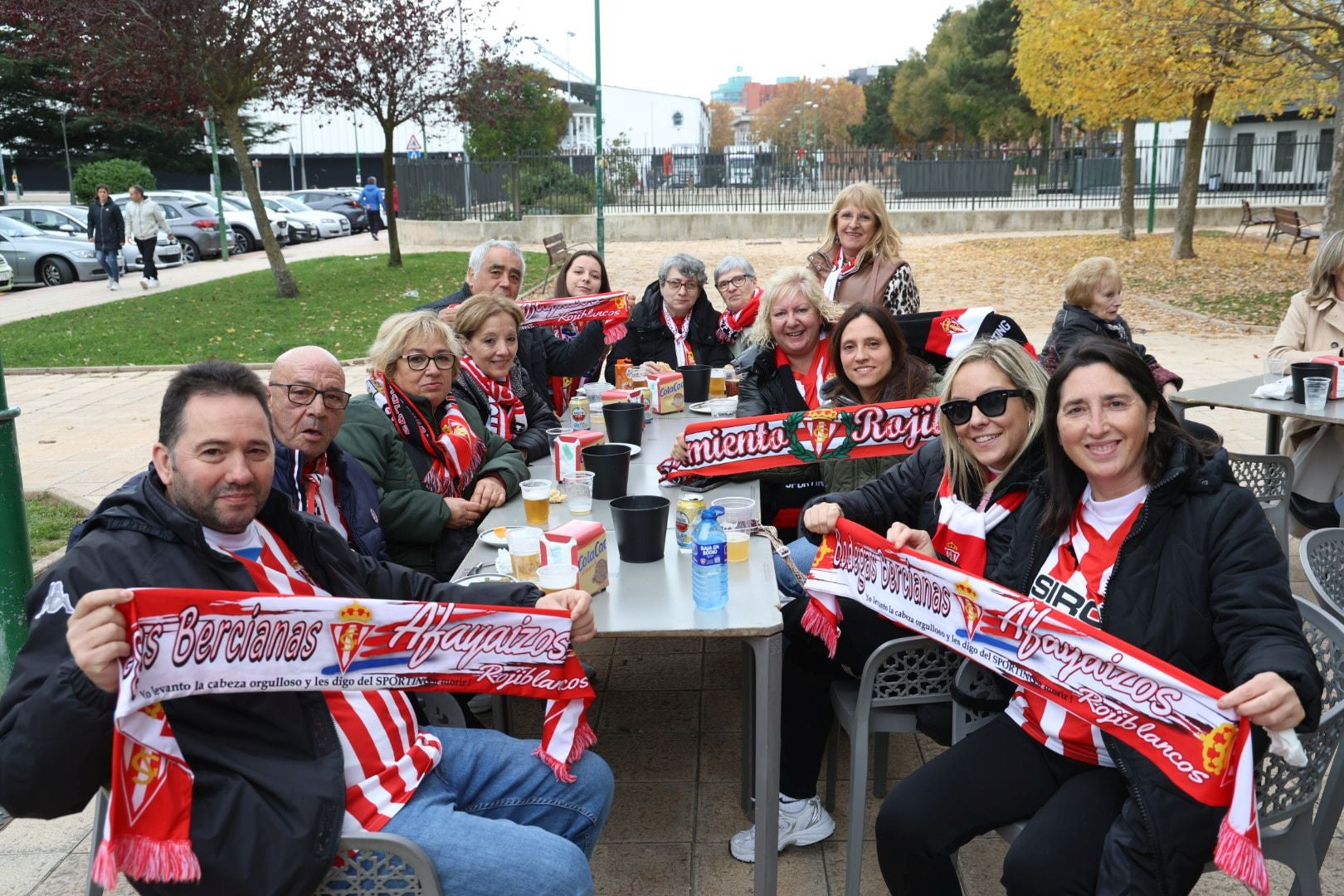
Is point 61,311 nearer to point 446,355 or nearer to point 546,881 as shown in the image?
point 446,355

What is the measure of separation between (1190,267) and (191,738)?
20.7 metres

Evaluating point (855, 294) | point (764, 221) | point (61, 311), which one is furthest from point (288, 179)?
point (855, 294)

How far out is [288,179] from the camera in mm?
Result: 68500

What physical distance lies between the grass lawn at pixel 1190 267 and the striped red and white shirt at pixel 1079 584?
43.7 ft

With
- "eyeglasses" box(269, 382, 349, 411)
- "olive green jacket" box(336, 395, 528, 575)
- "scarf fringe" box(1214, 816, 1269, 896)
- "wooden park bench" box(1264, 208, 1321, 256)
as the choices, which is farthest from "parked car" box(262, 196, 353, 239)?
"scarf fringe" box(1214, 816, 1269, 896)

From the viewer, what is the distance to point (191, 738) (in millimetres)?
2193

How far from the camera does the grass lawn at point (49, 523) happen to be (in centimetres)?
661

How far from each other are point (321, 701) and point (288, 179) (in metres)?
72.2

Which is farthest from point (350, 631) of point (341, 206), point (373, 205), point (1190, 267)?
point (341, 206)

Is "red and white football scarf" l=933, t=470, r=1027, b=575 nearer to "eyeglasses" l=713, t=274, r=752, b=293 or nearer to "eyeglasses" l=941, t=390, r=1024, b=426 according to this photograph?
"eyeglasses" l=941, t=390, r=1024, b=426

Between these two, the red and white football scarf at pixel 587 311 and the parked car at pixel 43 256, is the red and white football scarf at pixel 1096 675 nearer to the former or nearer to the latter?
the red and white football scarf at pixel 587 311


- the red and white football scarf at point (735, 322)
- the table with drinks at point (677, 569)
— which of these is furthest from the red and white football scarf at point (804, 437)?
the red and white football scarf at point (735, 322)

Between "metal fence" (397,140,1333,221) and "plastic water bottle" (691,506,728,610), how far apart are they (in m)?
26.8

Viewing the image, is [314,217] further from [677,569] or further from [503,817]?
[503,817]
